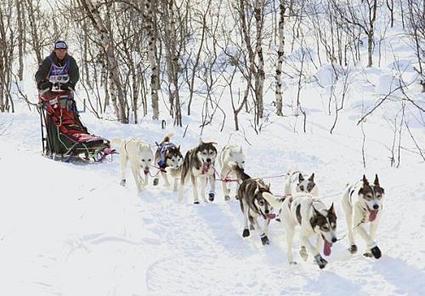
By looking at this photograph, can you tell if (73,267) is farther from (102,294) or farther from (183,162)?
(183,162)

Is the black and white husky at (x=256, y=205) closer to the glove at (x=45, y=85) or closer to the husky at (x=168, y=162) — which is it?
the husky at (x=168, y=162)

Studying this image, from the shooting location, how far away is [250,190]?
210 inches

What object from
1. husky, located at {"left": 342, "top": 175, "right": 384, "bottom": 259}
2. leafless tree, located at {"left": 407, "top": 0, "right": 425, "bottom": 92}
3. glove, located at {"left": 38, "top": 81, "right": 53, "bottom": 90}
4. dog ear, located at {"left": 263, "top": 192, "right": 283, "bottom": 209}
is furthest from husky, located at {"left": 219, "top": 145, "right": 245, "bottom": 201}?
leafless tree, located at {"left": 407, "top": 0, "right": 425, "bottom": 92}

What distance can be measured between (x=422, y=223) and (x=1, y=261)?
11.3ft

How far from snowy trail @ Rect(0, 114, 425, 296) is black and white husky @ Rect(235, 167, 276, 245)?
0.40 feet

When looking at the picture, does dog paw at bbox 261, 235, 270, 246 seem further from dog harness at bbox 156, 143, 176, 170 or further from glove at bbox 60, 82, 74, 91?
glove at bbox 60, 82, 74, 91

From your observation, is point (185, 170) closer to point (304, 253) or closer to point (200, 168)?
point (200, 168)

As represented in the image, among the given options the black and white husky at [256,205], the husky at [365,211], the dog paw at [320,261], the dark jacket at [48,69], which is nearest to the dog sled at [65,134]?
the dark jacket at [48,69]

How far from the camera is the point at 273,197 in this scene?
494cm

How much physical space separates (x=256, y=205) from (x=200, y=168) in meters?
1.63

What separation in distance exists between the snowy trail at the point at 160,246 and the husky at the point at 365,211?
14 centimetres

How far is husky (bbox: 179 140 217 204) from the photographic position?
21.8 feet

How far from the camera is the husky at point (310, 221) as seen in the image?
4250 mm

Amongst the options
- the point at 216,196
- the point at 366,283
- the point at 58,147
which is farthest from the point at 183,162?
the point at 366,283
